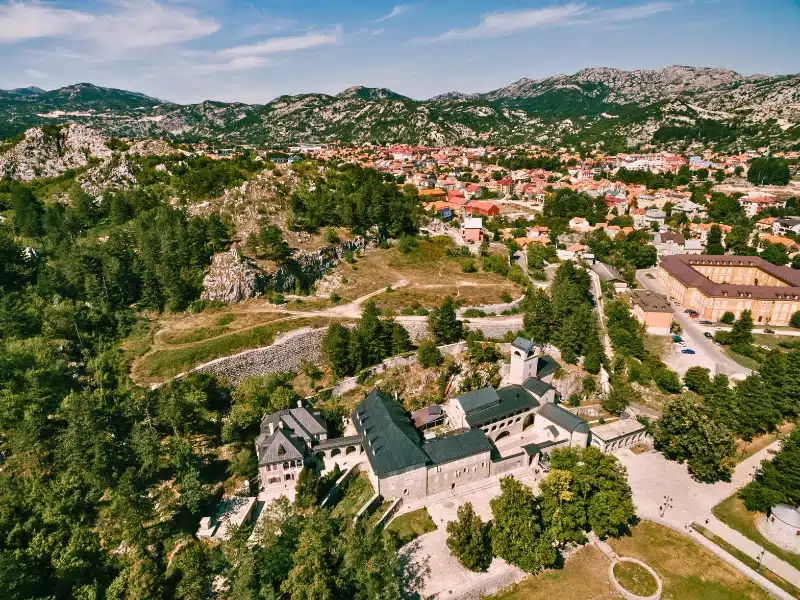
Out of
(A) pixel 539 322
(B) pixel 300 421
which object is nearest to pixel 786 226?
(A) pixel 539 322

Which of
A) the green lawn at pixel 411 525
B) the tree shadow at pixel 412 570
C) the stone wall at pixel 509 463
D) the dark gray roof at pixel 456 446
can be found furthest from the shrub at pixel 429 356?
the tree shadow at pixel 412 570

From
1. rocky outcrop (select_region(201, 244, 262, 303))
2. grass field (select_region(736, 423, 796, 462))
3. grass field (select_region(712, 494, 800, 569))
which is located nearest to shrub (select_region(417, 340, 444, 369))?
rocky outcrop (select_region(201, 244, 262, 303))

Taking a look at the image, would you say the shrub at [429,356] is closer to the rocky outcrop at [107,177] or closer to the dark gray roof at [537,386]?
the dark gray roof at [537,386]

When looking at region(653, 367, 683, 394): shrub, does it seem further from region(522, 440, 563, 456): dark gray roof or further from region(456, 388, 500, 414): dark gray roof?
region(456, 388, 500, 414): dark gray roof

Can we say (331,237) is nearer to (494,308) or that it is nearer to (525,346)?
(494,308)

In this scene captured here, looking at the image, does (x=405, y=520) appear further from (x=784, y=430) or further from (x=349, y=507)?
(x=784, y=430)

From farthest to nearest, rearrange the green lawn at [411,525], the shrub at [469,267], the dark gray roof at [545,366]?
the shrub at [469,267] → the dark gray roof at [545,366] → the green lawn at [411,525]

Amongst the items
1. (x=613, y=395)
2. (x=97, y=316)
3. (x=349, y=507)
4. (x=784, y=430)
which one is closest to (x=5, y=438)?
(x=97, y=316)
